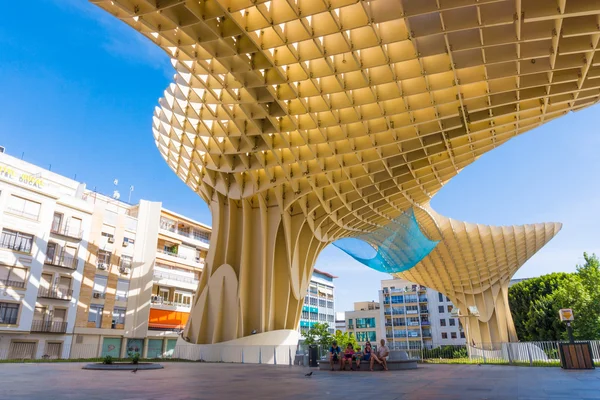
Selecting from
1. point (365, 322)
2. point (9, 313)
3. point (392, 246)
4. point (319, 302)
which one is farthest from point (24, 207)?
point (365, 322)

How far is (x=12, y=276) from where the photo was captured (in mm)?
36062

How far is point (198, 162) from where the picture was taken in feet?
95.9

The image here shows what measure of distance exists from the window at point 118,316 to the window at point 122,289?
113cm

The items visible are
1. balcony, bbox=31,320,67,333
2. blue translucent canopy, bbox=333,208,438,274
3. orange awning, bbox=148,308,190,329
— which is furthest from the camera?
orange awning, bbox=148,308,190,329

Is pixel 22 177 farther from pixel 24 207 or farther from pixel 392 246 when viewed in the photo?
pixel 392 246

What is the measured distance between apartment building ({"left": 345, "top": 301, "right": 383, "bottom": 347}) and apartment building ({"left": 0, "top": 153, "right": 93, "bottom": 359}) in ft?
270

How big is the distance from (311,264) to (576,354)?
66.2ft

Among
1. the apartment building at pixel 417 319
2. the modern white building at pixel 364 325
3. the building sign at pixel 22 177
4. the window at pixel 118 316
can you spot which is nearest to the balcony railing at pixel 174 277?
the window at pixel 118 316

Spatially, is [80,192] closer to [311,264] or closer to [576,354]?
[311,264]

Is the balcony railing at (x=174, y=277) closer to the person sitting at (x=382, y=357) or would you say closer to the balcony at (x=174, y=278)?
the balcony at (x=174, y=278)

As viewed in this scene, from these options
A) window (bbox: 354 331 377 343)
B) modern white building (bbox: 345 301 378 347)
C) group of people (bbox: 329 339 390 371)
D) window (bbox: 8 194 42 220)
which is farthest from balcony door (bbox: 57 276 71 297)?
window (bbox: 354 331 377 343)

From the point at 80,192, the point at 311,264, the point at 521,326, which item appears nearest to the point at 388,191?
the point at 311,264

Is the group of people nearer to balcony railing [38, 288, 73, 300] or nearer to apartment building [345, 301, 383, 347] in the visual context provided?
balcony railing [38, 288, 73, 300]

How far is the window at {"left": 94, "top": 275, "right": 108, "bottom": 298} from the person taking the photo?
1766 inches
